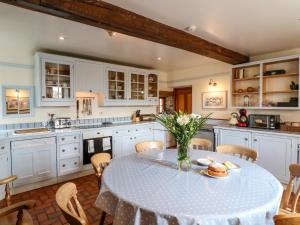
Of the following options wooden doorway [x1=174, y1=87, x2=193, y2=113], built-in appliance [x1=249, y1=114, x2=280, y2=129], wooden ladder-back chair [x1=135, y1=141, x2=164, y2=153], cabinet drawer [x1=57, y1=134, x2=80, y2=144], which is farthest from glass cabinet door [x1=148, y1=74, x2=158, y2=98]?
wooden ladder-back chair [x1=135, y1=141, x2=164, y2=153]

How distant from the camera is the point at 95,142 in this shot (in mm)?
3615

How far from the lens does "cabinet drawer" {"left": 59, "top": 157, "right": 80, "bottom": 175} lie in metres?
3.25

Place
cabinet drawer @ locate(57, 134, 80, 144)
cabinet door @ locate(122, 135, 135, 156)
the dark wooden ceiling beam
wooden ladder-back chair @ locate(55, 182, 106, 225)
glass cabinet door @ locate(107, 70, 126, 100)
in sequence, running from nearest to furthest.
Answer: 1. wooden ladder-back chair @ locate(55, 182, 106, 225)
2. the dark wooden ceiling beam
3. cabinet drawer @ locate(57, 134, 80, 144)
4. cabinet door @ locate(122, 135, 135, 156)
5. glass cabinet door @ locate(107, 70, 126, 100)

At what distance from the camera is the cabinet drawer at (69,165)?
3248mm

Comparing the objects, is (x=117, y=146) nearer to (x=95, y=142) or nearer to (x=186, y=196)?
(x=95, y=142)

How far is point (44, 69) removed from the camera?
3.33 m

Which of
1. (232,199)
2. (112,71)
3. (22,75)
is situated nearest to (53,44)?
(22,75)

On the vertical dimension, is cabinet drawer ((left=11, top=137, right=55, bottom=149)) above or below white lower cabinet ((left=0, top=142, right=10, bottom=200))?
above

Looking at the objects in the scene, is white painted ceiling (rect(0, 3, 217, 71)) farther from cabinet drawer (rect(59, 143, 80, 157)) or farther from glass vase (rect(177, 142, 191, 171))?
glass vase (rect(177, 142, 191, 171))

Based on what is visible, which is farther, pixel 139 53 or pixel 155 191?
pixel 139 53

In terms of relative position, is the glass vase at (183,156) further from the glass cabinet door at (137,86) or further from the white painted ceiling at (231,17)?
the glass cabinet door at (137,86)

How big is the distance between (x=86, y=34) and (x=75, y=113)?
1746 millimetres

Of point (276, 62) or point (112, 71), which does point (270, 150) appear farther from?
point (112, 71)

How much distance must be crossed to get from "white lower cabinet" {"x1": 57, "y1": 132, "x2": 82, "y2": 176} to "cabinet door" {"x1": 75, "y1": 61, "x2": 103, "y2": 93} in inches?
38.1
